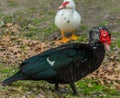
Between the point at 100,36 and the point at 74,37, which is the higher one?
the point at 100,36

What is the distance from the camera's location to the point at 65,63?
696cm

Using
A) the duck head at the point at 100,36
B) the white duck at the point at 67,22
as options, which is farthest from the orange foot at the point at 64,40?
the duck head at the point at 100,36

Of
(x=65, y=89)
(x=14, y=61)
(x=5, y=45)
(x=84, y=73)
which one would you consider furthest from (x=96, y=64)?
(x=5, y=45)

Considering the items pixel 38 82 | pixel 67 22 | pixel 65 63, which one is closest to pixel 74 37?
pixel 67 22

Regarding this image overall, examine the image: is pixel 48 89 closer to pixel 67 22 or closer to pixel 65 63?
pixel 65 63

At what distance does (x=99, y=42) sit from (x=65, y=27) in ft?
16.5

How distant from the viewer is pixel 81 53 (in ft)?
23.2

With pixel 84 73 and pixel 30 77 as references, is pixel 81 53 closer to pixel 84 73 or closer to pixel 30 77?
pixel 84 73

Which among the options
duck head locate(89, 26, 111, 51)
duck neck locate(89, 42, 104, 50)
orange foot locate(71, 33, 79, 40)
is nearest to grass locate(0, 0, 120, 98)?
orange foot locate(71, 33, 79, 40)

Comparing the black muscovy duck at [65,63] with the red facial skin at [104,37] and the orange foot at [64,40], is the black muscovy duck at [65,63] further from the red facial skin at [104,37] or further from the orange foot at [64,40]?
the orange foot at [64,40]

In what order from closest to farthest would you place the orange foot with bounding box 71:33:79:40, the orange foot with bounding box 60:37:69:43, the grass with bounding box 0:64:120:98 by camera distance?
the grass with bounding box 0:64:120:98 < the orange foot with bounding box 60:37:69:43 < the orange foot with bounding box 71:33:79:40

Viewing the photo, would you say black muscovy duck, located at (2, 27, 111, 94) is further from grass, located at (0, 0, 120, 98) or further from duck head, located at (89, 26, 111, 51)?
grass, located at (0, 0, 120, 98)

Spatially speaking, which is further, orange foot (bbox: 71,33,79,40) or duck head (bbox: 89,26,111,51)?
orange foot (bbox: 71,33,79,40)

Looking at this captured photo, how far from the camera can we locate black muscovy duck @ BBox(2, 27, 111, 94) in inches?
270
